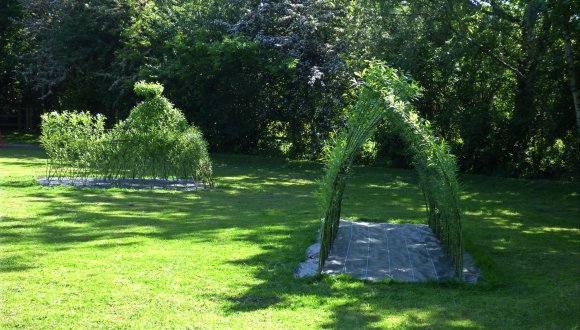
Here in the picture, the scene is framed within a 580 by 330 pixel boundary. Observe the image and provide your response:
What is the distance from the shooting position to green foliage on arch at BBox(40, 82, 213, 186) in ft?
46.8

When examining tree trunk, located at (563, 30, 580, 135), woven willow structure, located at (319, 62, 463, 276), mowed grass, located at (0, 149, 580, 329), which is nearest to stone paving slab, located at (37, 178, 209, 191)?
mowed grass, located at (0, 149, 580, 329)

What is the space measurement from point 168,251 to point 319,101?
46.9 ft

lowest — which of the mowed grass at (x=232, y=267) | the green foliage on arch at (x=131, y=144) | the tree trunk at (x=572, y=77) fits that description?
the mowed grass at (x=232, y=267)

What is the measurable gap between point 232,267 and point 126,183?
7925mm

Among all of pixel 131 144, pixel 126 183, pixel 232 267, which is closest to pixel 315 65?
pixel 131 144

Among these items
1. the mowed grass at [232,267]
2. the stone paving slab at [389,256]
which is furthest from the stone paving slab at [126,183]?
the stone paving slab at [389,256]

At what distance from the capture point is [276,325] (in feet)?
17.7

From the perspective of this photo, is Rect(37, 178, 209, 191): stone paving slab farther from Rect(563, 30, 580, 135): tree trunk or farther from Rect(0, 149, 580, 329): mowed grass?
Rect(563, 30, 580, 135): tree trunk

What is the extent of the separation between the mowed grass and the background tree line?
4.08 meters

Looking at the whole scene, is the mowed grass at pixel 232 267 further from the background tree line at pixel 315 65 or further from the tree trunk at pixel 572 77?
the background tree line at pixel 315 65

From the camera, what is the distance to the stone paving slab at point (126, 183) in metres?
14.3

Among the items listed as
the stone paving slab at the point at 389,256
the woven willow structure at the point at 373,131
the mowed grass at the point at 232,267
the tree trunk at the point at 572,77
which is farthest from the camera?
the tree trunk at the point at 572,77

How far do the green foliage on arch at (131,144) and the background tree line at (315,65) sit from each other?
14.5ft

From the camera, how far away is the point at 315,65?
70.1 ft
